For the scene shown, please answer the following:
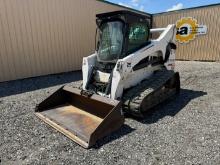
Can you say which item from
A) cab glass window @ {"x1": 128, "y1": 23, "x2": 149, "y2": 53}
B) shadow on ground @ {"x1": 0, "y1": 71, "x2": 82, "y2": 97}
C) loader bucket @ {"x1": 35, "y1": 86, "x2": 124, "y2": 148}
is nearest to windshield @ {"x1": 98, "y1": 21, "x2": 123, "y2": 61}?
cab glass window @ {"x1": 128, "y1": 23, "x2": 149, "y2": 53}

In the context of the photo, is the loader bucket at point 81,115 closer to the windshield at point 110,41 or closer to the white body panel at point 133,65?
the white body panel at point 133,65

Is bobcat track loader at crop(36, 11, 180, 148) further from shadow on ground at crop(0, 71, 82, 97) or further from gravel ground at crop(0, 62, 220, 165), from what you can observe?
shadow on ground at crop(0, 71, 82, 97)

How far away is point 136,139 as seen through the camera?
346 centimetres

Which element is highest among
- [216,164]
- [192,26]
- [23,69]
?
[192,26]

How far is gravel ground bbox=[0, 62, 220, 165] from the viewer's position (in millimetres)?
2957

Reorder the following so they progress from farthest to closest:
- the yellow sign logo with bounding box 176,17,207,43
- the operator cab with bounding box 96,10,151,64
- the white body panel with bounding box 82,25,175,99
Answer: the yellow sign logo with bounding box 176,17,207,43, the operator cab with bounding box 96,10,151,64, the white body panel with bounding box 82,25,175,99

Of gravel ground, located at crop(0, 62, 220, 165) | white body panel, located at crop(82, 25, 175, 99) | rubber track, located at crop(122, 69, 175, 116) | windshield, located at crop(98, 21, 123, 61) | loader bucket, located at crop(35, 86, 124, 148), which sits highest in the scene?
windshield, located at crop(98, 21, 123, 61)

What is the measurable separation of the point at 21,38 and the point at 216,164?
24.9 feet

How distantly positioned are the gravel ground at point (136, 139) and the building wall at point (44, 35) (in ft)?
9.76

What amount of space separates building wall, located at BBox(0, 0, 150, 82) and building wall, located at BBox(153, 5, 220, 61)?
476 cm

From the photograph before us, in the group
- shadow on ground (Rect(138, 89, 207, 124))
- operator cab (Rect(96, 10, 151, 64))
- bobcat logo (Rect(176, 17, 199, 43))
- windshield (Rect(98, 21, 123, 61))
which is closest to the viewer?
shadow on ground (Rect(138, 89, 207, 124))

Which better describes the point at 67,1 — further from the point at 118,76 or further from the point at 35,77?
the point at 118,76

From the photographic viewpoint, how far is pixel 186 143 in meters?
3.30

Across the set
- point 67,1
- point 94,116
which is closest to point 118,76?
point 94,116
